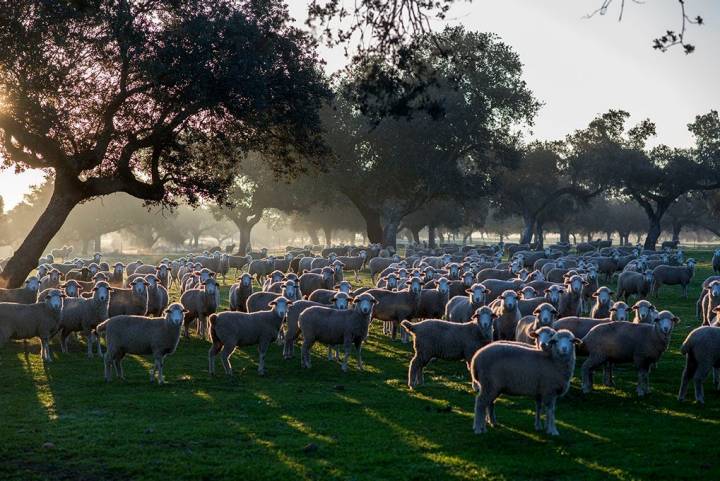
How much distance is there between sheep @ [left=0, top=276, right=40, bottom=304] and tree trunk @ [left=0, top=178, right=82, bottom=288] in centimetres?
229

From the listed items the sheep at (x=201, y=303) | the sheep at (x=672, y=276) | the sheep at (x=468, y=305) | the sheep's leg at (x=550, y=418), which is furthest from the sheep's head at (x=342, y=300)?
the sheep at (x=672, y=276)

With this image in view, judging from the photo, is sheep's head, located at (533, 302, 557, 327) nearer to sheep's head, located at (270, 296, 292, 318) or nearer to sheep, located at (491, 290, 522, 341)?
sheep, located at (491, 290, 522, 341)

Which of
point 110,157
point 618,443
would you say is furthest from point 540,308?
point 110,157

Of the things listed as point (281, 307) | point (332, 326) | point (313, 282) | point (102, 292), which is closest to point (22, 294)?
point (102, 292)

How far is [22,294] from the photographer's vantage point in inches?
877

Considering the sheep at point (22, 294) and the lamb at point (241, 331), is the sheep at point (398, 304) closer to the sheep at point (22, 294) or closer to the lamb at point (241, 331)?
the lamb at point (241, 331)

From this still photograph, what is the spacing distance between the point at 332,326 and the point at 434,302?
5.23 meters

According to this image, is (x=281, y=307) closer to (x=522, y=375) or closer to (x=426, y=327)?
(x=426, y=327)

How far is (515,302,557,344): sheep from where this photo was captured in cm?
1592

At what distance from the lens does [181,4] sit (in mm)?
23984

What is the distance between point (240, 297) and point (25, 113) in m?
8.00

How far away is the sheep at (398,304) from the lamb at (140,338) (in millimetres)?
6848

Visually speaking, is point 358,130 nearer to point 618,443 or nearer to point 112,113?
point 112,113

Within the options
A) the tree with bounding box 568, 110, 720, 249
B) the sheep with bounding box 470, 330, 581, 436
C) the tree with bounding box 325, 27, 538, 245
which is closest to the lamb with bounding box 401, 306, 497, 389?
the sheep with bounding box 470, 330, 581, 436
